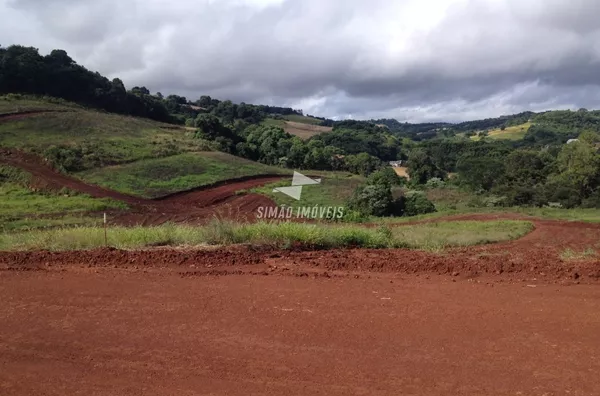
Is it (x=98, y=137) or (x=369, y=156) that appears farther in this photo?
(x=369, y=156)

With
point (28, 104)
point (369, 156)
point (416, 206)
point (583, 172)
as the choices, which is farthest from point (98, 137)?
point (369, 156)

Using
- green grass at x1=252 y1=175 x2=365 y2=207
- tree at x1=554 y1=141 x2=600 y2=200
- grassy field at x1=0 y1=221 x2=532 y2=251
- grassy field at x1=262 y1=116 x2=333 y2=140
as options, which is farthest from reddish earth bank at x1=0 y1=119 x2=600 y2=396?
grassy field at x1=262 y1=116 x2=333 y2=140

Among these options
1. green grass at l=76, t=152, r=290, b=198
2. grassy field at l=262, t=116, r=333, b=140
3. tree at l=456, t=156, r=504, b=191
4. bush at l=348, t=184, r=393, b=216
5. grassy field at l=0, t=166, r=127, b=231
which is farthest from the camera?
grassy field at l=262, t=116, r=333, b=140

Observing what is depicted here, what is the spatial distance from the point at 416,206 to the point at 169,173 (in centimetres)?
1684

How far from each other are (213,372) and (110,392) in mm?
747

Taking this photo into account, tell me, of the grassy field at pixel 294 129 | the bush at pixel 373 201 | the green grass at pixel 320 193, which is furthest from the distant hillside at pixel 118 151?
the grassy field at pixel 294 129

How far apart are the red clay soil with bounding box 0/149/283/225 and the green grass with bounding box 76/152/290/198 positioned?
3.07 ft

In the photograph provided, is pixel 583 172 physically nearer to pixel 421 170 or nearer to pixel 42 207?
pixel 421 170

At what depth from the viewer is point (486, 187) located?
42.4 metres

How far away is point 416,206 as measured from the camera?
2720 cm

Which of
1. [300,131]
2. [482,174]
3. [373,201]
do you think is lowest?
[373,201]

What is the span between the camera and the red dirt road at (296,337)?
3.68m

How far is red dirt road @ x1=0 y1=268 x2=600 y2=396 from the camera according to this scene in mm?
3682

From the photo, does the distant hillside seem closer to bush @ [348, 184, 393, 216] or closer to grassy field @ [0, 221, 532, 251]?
bush @ [348, 184, 393, 216]
